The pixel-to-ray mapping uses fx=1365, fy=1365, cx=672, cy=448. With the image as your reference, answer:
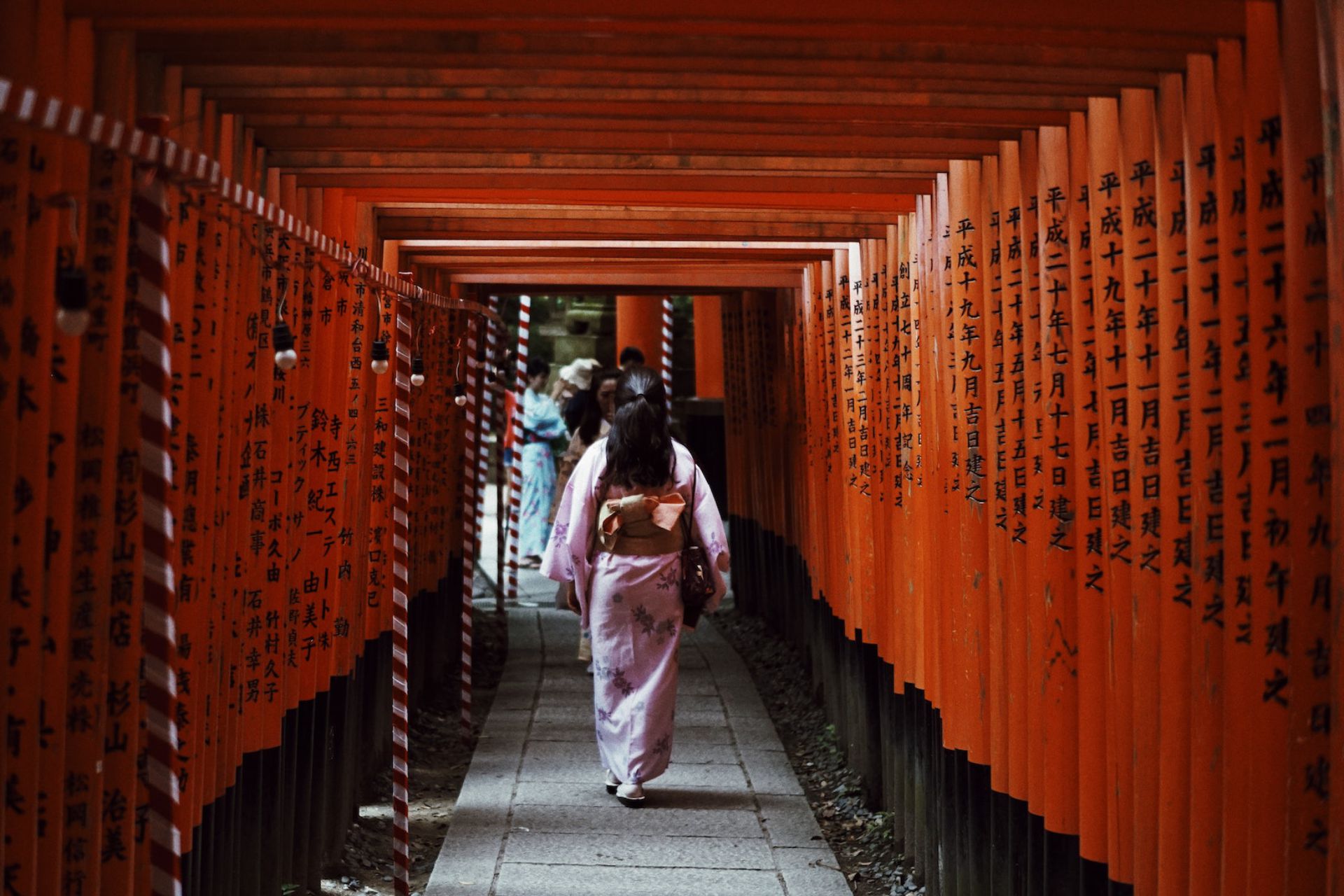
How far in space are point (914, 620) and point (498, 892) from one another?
2.33 metres

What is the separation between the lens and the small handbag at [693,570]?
7605 mm

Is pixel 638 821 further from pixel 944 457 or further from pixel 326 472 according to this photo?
pixel 944 457

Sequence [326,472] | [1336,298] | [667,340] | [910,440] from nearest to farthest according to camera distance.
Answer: [1336,298]
[326,472]
[910,440]
[667,340]

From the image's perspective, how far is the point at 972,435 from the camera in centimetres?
550

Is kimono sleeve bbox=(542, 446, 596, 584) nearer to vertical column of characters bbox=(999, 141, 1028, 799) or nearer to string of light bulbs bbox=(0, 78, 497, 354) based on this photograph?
vertical column of characters bbox=(999, 141, 1028, 799)

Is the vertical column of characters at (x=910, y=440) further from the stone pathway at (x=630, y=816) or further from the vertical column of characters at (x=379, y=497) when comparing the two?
the vertical column of characters at (x=379, y=497)

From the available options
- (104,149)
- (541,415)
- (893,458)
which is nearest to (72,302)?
(104,149)

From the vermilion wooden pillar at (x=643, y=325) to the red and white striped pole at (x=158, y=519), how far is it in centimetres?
1403

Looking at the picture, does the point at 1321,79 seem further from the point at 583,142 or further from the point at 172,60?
the point at 172,60

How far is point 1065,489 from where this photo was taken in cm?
464

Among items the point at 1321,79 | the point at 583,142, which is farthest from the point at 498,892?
the point at 1321,79

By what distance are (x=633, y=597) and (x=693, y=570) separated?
14.7 inches

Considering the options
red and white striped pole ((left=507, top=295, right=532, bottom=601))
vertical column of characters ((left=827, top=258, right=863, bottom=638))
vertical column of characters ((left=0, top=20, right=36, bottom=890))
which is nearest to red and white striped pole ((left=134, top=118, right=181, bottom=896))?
vertical column of characters ((left=0, top=20, right=36, bottom=890))

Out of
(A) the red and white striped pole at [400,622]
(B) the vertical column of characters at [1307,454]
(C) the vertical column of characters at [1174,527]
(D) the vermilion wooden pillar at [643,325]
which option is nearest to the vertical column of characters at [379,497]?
(A) the red and white striped pole at [400,622]
